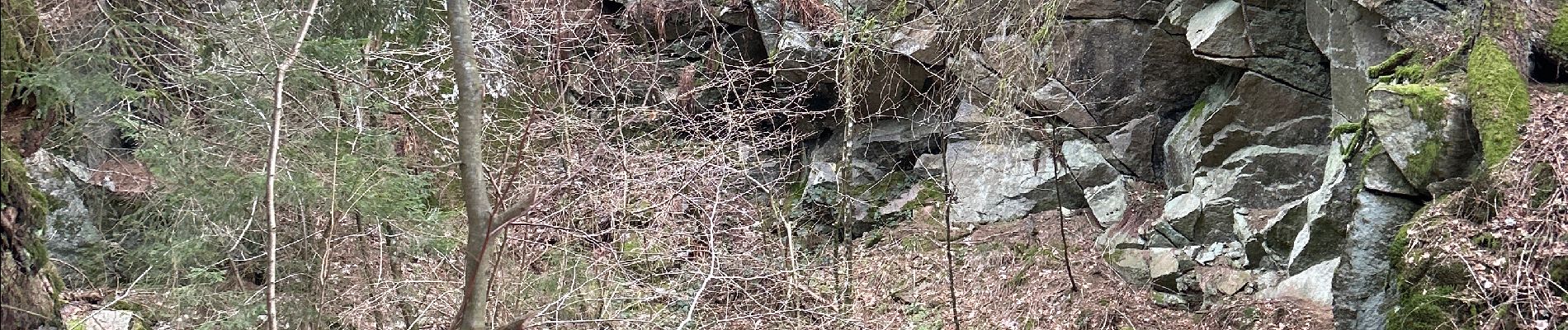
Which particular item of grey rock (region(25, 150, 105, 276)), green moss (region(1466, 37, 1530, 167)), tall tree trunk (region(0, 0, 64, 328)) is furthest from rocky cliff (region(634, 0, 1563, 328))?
grey rock (region(25, 150, 105, 276))

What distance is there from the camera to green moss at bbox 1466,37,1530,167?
4516 mm

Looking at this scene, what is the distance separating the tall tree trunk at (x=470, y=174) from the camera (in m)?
2.50

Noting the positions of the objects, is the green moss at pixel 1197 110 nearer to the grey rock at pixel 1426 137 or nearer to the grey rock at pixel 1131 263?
the grey rock at pixel 1131 263

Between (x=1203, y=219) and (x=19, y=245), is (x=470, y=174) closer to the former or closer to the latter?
(x=19, y=245)

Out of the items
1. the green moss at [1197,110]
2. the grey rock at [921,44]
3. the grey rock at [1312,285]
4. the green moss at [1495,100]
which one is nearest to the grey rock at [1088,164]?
the green moss at [1197,110]

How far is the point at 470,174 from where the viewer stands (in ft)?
8.26

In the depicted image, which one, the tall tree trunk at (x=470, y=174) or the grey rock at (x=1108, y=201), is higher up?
the tall tree trunk at (x=470, y=174)

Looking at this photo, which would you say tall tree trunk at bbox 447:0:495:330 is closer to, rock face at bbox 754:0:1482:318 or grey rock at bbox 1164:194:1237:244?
→ rock face at bbox 754:0:1482:318

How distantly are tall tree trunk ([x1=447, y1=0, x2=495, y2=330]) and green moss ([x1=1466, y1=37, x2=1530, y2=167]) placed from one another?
4.52 metres

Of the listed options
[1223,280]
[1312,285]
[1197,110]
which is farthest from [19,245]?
[1197,110]

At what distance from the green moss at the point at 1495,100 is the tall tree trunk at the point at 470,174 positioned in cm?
452

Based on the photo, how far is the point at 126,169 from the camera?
6578 millimetres

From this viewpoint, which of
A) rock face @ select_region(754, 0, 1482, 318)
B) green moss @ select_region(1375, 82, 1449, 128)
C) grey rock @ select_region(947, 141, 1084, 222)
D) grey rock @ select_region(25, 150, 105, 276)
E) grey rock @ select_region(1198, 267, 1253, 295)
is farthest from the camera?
grey rock @ select_region(947, 141, 1084, 222)

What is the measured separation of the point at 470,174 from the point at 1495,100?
4.77 metres
